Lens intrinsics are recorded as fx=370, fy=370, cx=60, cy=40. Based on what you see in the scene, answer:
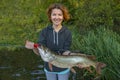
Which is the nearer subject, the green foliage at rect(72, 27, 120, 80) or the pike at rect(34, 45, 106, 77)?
the pike at rect(34, 45, 106, 77)

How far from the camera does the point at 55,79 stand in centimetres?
522

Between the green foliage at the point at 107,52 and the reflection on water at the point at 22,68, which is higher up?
the green foliage at the point at 107,52

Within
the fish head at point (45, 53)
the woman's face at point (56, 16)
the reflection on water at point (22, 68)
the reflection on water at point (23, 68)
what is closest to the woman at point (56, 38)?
the woman's face at point (56, 16)

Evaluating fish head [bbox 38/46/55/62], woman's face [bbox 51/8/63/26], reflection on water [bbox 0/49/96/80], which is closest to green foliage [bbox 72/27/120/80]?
reflection on water [bbox 0/49/96/80]

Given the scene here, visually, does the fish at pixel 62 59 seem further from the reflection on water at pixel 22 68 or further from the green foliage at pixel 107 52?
the reflection on water at pixel 22 68

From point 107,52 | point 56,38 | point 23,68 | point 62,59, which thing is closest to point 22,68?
point 23,68

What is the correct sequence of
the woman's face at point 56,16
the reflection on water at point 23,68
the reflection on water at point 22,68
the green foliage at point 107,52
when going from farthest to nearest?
1. the reflection on water at point 22,68
2. the reflection on water at point 23,68
3. the green foliage at point 107,52
4. the woman's face at point 56,16

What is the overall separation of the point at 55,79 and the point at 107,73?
3135 millimetres

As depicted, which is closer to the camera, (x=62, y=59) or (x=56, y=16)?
(x=62, y=59)

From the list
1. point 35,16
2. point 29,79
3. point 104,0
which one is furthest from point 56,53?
point 35,16

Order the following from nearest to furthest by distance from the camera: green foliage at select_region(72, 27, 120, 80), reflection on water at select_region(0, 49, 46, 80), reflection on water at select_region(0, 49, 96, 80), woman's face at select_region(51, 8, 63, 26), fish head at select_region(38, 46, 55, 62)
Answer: fish head at select_region(38, 46, 55, 62)
woman's face at select_region(51, 8, 63, 26)
green foliage at select_region(72, 27, 120, 80)
reflection on water at select_region(0, 49, 96, 80)
reflection on water at select_region(0, 49, 46, 80)

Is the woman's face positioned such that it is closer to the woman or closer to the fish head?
the woman

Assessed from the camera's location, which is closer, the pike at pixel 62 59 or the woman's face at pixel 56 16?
the pike at pixel 62 59

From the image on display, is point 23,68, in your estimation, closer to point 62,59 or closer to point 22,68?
point 22,68
